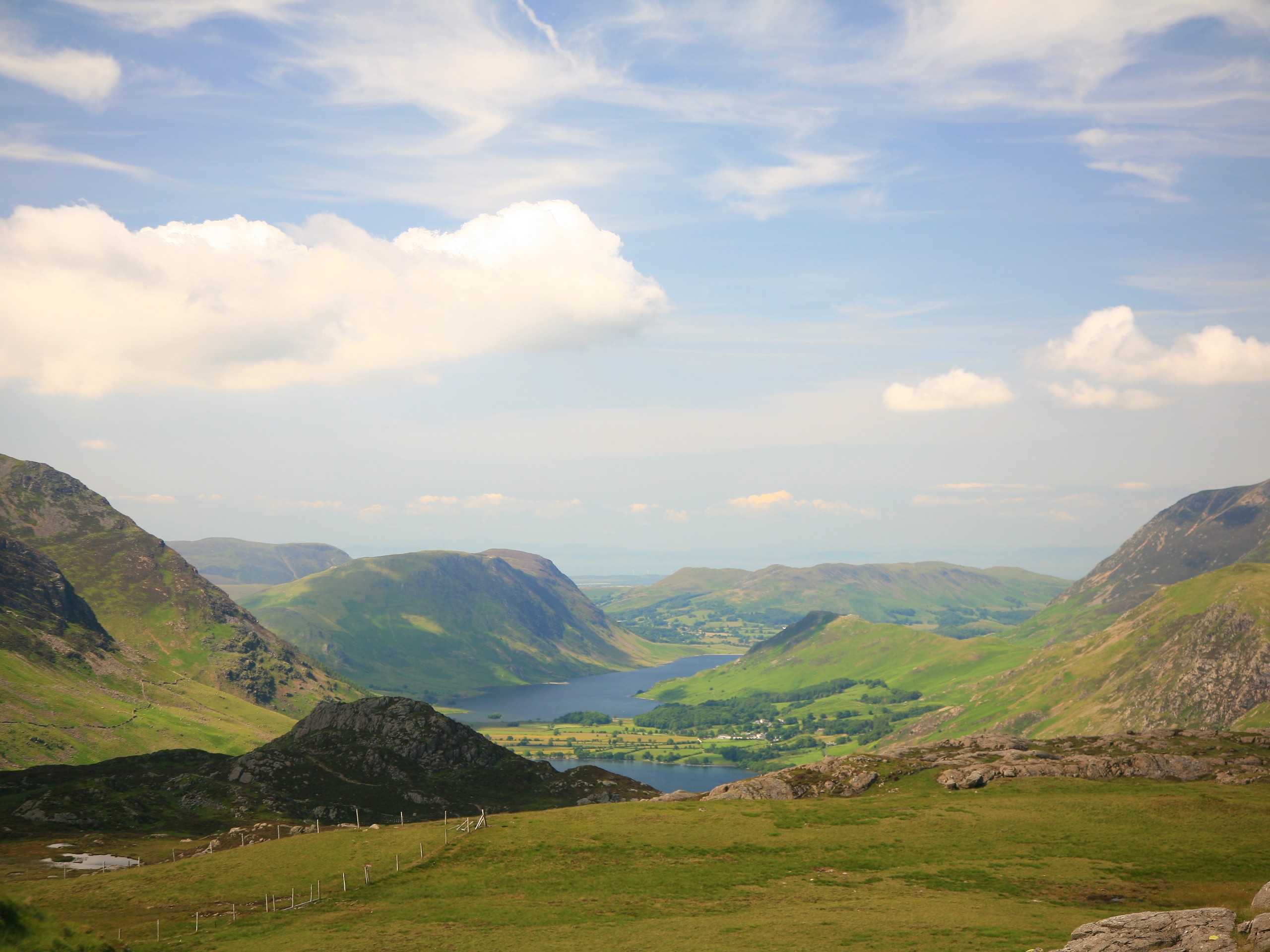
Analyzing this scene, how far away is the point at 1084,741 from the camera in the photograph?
163 meters

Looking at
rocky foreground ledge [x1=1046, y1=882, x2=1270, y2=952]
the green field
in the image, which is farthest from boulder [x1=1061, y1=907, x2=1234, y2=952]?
the green field

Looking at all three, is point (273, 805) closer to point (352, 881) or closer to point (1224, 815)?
point (352, 881)

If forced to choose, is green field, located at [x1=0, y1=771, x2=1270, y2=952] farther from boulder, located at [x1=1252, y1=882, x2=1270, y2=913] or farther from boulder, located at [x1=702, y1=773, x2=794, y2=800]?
boulder, located at [x1=702, y1=773, x2=794, y2=800]

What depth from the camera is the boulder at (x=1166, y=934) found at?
4497 centimetres

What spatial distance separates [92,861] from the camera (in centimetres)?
12794

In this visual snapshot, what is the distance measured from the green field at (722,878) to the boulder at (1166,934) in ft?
18.5

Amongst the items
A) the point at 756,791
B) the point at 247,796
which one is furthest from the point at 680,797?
the point at 247,796

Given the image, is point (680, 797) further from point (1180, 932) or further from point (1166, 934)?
point (1180, 932)

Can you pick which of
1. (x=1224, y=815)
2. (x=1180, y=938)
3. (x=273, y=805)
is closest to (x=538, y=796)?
(x=273, y=805)

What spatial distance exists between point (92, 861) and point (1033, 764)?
6032 inches

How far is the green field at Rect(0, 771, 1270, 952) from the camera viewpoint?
70.6 m

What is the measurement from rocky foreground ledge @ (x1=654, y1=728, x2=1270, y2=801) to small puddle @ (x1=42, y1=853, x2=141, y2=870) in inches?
3423

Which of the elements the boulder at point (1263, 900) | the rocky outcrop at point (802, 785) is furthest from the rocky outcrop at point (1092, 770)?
the boulder at point (1263, 900)

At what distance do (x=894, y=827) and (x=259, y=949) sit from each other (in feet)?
253
